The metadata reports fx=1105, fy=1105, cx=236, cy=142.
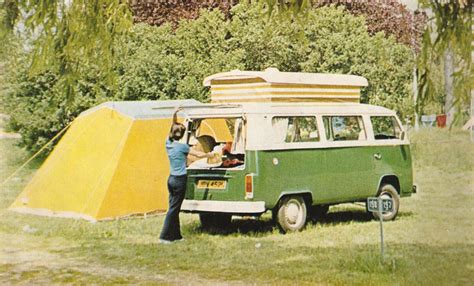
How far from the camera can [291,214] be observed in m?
3.50

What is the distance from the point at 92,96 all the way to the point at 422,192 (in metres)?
1.11

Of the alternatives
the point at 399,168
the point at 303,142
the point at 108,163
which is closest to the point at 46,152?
the point at 108,163

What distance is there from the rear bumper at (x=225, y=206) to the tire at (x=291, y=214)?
6cm

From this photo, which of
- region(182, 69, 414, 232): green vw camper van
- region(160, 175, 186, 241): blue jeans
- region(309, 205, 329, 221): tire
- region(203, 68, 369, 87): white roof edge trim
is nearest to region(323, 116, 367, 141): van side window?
region(182, 69, 414, 232): green vw camper van

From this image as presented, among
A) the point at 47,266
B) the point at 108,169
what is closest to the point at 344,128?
the point at 108,169

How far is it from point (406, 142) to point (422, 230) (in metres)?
0.30

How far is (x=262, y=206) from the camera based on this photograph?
3.47 m

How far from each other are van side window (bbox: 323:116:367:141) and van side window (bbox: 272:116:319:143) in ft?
0.14

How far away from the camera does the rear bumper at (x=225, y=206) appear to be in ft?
11.3

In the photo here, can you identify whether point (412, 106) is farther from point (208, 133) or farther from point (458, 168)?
point (208, 133)

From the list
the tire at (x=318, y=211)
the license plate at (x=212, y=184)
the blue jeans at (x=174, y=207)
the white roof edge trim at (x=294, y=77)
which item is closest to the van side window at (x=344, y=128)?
the white roof edge trim at (x=294, y=77)

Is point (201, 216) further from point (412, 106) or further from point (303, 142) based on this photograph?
point (412, 106)

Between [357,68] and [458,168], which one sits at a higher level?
[357,68]

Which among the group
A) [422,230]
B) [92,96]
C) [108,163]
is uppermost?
[92,96]
